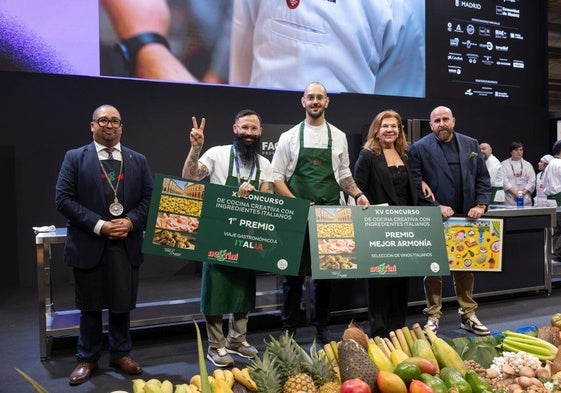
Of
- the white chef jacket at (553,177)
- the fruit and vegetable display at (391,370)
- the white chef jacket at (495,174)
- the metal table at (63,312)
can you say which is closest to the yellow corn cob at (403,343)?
the fruit and vegetable display at (391,370)

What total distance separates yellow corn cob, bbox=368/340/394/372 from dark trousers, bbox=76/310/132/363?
75.7 inches

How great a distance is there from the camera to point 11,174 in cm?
616

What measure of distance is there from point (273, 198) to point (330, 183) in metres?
0.53

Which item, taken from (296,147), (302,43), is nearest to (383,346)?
(296,147)

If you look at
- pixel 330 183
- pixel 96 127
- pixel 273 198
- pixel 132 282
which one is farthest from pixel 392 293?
pixel 96 127

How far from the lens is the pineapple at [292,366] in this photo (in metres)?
1.89

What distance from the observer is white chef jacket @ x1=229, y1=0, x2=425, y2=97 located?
22.2 ft

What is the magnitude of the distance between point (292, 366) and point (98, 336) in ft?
6.43

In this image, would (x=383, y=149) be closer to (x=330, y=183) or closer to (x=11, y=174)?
(x=330, y=183)

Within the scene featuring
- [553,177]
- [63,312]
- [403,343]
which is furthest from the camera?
[553,177]

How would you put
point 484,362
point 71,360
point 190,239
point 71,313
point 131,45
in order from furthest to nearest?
point 131,45 < point 71,313 < point 71,360 < point 190,239 < point 484,362

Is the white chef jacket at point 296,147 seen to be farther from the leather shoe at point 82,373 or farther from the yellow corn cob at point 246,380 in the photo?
the yellow corn cob at point 246,380

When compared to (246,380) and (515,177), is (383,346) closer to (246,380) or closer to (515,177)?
(246,380)

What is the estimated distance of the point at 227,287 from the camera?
3668mm
